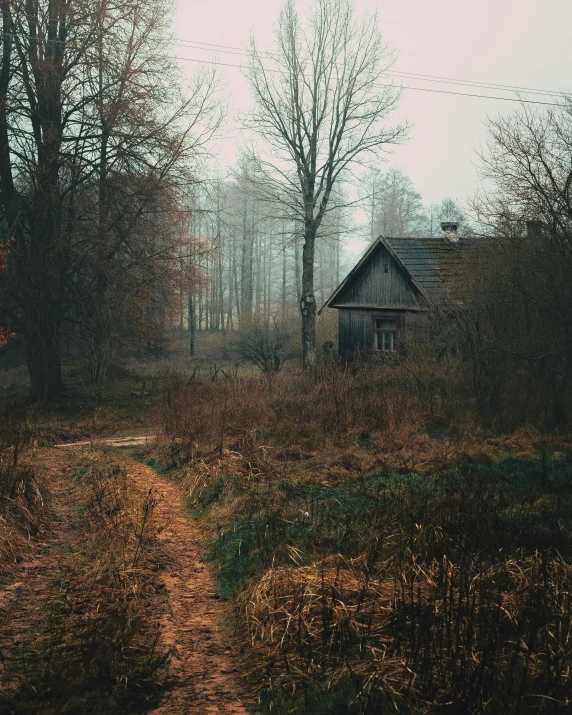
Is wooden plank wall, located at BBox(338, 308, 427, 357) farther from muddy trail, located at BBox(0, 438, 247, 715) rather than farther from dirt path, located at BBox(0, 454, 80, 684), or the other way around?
dirt path, located at BBox(0, 454, 80, 684)

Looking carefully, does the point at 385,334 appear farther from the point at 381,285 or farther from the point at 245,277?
the point at 245,277

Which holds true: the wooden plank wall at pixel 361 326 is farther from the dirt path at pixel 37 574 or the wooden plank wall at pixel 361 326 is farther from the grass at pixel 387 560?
the dirt path at pixel 37 574

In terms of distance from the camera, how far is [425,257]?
80.1ft

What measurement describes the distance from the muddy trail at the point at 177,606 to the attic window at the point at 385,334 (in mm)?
16653

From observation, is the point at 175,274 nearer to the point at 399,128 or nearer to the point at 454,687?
the point at 399,128

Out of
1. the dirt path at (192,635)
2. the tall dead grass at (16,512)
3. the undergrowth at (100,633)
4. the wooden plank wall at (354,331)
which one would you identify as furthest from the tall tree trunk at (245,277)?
the undergrowth at (100,633)

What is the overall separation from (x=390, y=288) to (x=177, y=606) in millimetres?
20355

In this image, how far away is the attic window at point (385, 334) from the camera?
25.5 m

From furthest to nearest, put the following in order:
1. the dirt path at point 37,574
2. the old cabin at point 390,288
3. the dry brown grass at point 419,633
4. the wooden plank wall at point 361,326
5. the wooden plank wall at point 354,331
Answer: the wooden plank wall at point 354,331, the wooden plank wall at point 361,326, the old cabin at point 390,288, the dirt path at point 37,574, the dry brown grass at point 419,633

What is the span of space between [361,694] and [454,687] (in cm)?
55

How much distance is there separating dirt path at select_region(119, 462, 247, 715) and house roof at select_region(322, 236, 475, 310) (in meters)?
16.0

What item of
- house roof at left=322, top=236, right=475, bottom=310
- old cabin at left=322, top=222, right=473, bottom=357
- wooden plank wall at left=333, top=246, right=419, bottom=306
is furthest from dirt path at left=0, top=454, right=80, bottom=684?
wooden plank wall at left=333, top=246, right=419, bottom=306

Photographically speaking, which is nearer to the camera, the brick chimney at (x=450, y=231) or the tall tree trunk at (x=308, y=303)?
the brick chimney at (x=450, y=231)

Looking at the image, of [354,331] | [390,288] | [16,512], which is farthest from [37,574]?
[354,331]
